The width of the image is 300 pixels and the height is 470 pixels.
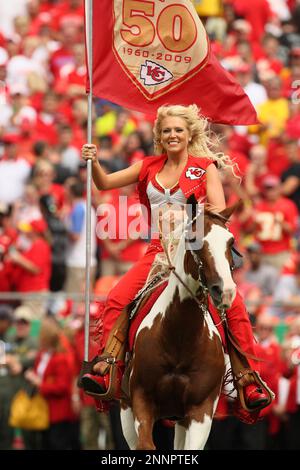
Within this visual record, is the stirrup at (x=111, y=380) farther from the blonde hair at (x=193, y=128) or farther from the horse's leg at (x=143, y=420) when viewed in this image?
the blonde hair at (x=193, y=128)

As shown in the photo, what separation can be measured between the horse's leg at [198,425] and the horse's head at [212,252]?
119 centimetres

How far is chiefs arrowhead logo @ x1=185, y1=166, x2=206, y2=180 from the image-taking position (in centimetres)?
1180

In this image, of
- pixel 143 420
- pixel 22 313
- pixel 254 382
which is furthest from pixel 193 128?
pixel 22 313

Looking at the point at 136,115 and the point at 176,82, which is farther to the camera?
the point at 136,115

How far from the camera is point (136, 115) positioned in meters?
22.3

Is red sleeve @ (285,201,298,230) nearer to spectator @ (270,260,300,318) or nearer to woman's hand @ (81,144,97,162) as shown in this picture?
spectator @ (270,260,300,318)

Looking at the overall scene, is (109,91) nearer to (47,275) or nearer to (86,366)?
(86,366)

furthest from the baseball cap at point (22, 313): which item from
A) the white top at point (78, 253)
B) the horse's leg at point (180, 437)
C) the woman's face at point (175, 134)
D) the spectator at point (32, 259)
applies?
the horse's leg at point (180, 437)

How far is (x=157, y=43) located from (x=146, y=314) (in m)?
2.73

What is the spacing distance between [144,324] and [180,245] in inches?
35.8

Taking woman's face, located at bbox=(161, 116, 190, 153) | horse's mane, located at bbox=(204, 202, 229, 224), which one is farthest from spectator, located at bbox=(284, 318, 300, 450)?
horse's mane, located at bbox=(204, 202, 229, 224)

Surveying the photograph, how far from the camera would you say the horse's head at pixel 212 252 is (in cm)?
1001

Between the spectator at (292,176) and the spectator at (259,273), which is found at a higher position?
the spectator at (292,176)
